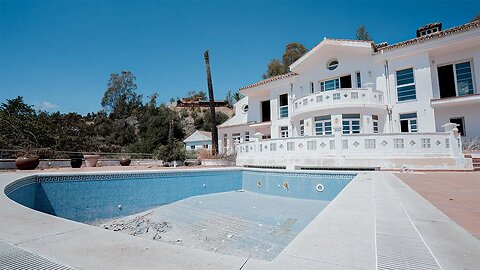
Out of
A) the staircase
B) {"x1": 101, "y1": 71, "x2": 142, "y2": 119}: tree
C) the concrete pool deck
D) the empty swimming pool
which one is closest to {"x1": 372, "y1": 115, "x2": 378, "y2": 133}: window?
the staircase

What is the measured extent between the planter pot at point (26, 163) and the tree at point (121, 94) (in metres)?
47.0

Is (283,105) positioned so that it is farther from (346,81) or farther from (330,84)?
(346,81)

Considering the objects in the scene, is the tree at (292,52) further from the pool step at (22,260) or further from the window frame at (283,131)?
the pool step at (22,260)

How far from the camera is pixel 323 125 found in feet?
58.6

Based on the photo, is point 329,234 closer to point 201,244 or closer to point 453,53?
point 201,244

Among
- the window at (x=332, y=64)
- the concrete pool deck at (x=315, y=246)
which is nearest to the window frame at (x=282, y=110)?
the window at (x=332, y=64)

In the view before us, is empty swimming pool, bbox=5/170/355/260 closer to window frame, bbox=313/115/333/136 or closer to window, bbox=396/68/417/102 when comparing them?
window frame, bbox=313/115/333/136

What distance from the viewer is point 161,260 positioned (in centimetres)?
197

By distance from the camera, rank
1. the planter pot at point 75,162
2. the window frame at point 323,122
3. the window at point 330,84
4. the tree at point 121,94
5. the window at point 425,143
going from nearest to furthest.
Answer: the window at point 425,143
the window frame at point 323,122
the planter pot at point 75,162
the window at point 330,84
the tree at point 121,94

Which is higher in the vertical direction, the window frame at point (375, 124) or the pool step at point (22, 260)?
the window frame at point (375, 124)

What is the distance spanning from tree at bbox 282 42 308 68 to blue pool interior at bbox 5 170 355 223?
1428 inches

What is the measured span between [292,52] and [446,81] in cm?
2965

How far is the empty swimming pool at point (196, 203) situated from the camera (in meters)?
6.00

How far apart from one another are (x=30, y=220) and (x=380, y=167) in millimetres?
12385
